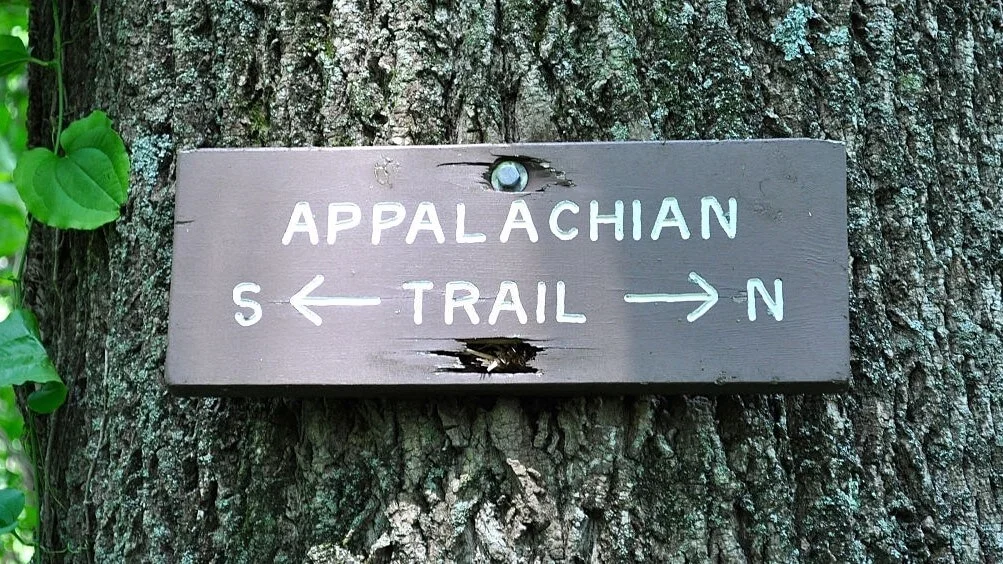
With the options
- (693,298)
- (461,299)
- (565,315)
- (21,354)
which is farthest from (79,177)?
(693,298)

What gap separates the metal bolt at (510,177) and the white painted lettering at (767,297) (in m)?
0.28

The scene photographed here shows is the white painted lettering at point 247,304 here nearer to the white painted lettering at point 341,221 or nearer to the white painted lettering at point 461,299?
the white painted lettering at point 341,221

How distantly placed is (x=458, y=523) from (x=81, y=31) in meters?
0.94

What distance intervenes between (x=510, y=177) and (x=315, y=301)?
26 cm

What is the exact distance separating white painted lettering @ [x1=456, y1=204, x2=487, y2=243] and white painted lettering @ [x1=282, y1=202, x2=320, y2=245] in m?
0.16

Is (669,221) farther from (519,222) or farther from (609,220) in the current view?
(519,222)

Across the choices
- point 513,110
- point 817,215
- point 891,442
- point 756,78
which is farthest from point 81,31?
point 891,442

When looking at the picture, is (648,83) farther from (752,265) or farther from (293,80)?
(293,80)

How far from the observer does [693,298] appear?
99 cm

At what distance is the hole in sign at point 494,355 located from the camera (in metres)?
0.99

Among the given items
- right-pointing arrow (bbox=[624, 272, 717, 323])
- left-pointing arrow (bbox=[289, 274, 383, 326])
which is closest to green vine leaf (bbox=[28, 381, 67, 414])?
left-pointing arrow (bbox=[289, 274, 383, 326])

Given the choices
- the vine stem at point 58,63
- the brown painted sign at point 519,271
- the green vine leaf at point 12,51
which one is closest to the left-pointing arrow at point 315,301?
the brown painted sign at point 519,271

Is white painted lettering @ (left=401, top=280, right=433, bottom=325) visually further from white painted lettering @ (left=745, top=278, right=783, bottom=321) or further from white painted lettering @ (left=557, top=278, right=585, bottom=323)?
white painted lettering @ (left=745, top=278, right=783, bottom=321)

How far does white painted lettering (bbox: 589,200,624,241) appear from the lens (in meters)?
1.01
